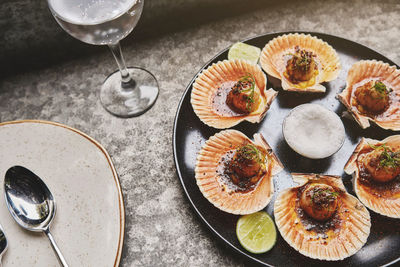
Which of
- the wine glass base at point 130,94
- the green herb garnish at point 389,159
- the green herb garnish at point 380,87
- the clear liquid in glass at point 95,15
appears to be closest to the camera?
the clear liquid in glass at point 95,15

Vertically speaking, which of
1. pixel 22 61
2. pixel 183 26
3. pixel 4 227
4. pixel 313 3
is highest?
pixel 313 3

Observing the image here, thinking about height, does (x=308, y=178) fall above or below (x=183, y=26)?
below

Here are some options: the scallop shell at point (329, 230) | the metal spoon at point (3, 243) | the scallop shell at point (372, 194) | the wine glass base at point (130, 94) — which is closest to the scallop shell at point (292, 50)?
the scallop shell at point (372, 194)

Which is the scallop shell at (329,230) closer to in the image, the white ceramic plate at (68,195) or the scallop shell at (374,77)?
the scallop shell at (374,77)

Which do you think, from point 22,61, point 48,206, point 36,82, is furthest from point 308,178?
point 22,61

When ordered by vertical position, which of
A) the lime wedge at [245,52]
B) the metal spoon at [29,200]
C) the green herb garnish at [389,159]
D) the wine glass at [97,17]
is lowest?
the metal spoon at [29,200]

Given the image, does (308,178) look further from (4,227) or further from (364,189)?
(4,227)
